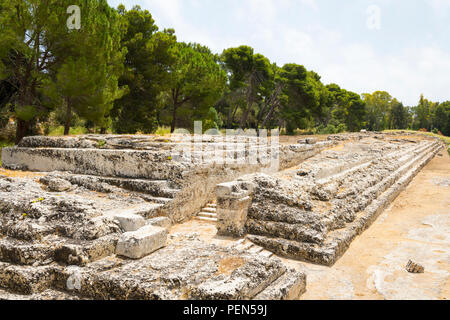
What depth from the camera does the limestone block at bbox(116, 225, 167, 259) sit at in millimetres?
3240

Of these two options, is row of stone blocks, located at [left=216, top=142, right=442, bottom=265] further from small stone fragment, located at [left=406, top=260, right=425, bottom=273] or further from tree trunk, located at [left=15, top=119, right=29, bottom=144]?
tree trunk, located at [left=15, top=119, right=29, bottom=144]

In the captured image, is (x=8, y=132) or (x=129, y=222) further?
(x=8, y=132)

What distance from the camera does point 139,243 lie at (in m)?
3.23

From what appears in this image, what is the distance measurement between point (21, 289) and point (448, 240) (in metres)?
6.09

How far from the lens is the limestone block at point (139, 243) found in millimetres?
3240

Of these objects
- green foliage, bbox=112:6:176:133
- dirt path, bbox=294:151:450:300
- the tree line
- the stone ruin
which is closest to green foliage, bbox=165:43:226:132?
the tree line

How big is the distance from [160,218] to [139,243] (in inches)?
51.1

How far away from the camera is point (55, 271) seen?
315 centimetres

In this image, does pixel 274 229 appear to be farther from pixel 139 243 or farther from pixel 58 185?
pixel 58 185

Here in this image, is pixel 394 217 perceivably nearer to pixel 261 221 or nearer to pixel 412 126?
pixel 261 221

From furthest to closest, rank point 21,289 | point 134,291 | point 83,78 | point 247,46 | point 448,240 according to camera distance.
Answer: point 247,46 < point 83,78 < point 448,240 < point 21,289 < point 134,291

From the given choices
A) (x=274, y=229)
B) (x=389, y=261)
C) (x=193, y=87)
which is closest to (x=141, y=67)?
(x=193, y=87)

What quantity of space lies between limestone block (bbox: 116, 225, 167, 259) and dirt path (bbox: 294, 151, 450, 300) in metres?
1.68
